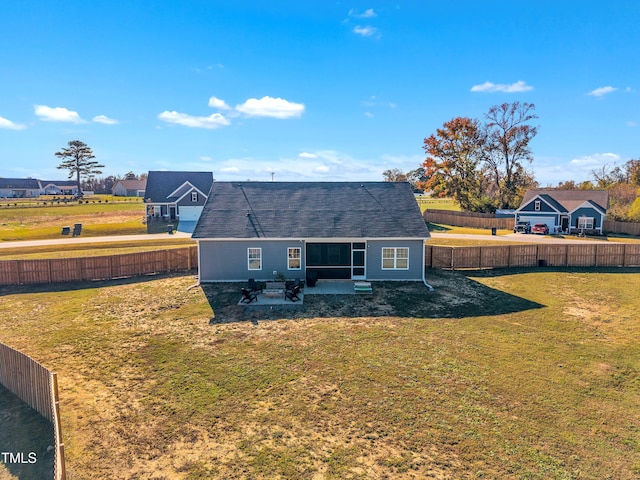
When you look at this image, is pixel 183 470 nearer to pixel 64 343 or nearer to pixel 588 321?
pixel 64 343

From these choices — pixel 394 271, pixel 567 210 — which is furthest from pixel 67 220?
pixel 567 210

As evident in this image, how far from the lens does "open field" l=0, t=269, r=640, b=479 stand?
8258 millimetres

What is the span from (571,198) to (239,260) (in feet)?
144

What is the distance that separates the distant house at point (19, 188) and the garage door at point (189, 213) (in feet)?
267

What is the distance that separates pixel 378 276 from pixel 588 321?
1032 centimetres

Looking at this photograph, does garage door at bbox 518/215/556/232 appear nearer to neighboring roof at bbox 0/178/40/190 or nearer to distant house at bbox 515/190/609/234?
distant house at bbox 515/190/609/234

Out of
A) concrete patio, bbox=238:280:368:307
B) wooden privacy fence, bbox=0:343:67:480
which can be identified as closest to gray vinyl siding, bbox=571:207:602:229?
concrete patio, bbox=238:280:368:307

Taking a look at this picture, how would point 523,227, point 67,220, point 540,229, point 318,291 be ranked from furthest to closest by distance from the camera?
1. point 67,220
2. point 523,227
3. point 540,229
4. point 318,291

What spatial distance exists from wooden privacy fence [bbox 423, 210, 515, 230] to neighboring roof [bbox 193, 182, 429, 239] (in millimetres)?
31279

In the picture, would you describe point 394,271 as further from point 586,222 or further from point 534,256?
point 586,222

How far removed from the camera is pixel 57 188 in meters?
122

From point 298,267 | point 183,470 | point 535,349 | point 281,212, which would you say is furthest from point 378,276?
point 183,470

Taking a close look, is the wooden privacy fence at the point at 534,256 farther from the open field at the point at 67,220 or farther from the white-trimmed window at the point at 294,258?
the open field at the point at 67,220

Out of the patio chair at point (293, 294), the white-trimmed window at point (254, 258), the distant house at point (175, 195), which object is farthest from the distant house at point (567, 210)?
the distant house at point (175, 195)
